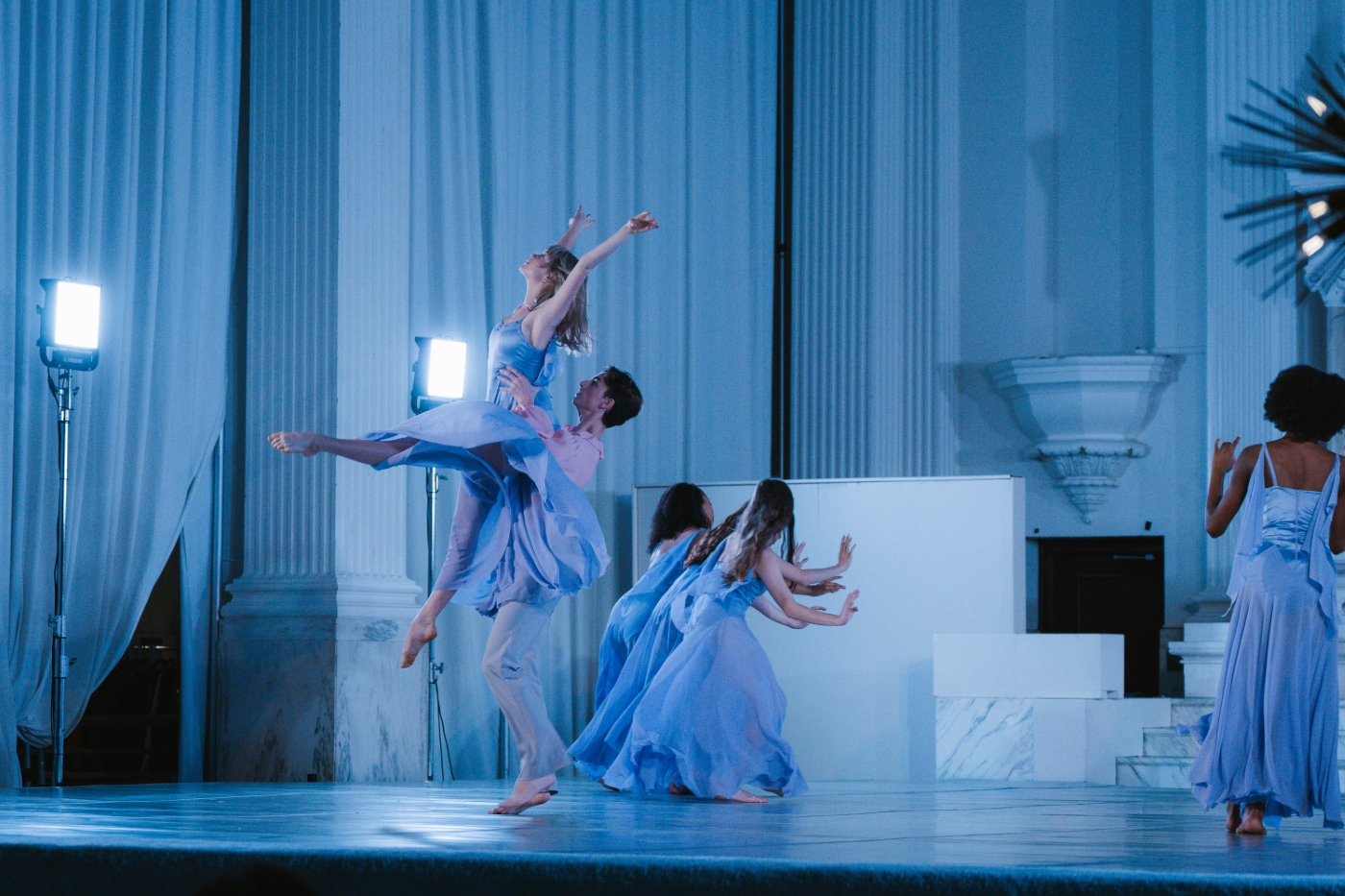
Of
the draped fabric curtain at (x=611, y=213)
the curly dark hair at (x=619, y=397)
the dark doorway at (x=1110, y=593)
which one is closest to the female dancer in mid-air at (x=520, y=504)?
the curly dark hair at (x=619, y=397)

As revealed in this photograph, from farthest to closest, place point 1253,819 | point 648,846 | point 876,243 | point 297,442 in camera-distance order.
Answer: point 876,243 → point 1253,819 → point 297,442 → point 648,846

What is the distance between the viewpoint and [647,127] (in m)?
10.1

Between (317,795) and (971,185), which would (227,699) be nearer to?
(317,795)

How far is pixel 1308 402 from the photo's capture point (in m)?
4.26

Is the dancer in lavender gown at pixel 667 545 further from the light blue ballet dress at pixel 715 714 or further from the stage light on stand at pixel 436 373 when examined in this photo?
the stage light on stand at pixel 436 373

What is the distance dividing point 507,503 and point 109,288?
11.0ft

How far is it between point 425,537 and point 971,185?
4.40 m

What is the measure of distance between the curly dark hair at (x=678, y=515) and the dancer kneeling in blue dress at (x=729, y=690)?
0.81 metres

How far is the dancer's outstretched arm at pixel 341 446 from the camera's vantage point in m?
3.87

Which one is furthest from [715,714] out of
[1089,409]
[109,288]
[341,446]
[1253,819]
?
[1089,409]

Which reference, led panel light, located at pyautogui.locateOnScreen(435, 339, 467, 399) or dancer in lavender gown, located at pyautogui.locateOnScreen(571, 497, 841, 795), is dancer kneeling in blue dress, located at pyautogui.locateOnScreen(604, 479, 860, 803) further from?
led panel light, located at pyautogui.locateOnScreen(435, 339, 467, 399)

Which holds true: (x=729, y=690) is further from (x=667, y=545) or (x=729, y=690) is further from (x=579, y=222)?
(x=579, y=222)

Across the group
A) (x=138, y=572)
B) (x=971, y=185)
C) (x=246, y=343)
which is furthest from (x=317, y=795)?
(x=971, y=185)

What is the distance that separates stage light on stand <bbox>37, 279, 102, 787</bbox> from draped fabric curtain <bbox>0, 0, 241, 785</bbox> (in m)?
0.14
